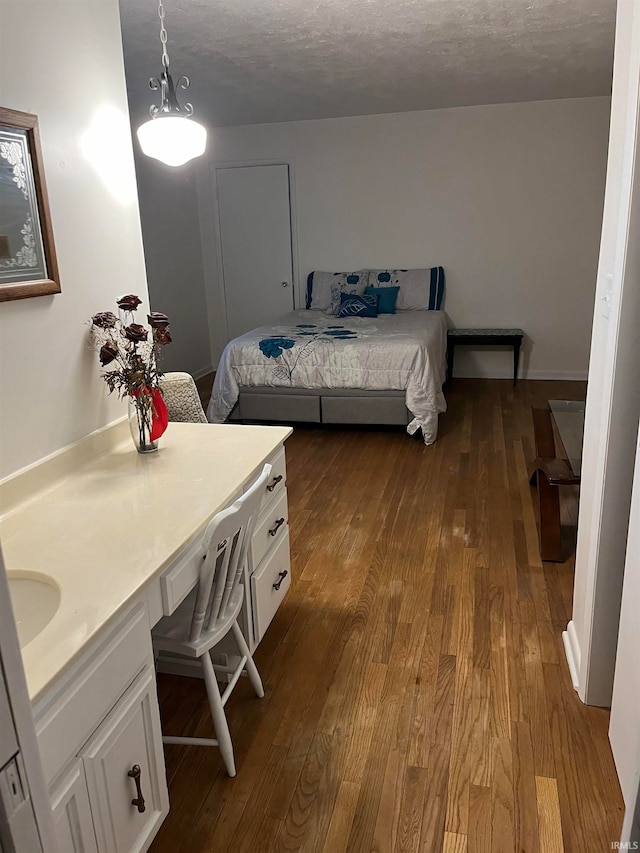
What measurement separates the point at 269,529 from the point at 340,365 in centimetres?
251

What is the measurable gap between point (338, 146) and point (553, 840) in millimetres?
5838

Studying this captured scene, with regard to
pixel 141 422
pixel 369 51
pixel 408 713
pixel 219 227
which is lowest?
pixel 408 713

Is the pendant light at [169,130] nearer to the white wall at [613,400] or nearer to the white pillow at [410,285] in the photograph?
the white wall at [613,400]

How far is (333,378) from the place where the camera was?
4.42 metres

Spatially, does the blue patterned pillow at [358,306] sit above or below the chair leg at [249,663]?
above

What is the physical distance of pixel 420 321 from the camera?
5.29 meters

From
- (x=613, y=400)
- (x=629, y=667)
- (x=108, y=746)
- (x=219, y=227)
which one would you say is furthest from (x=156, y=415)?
(x=219, y=227)

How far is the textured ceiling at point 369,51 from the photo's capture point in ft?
10.1

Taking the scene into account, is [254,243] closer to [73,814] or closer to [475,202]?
[475,202]

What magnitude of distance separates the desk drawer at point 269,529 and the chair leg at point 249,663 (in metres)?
0.20

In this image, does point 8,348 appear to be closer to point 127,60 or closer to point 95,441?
point 95,441

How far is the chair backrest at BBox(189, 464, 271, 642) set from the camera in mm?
1478

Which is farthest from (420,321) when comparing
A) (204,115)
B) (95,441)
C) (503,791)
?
(503,791)

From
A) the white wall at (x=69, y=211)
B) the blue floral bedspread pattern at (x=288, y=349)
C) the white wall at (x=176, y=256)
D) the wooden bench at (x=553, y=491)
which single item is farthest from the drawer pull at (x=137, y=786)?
the white wall at (x=176, y=256)
